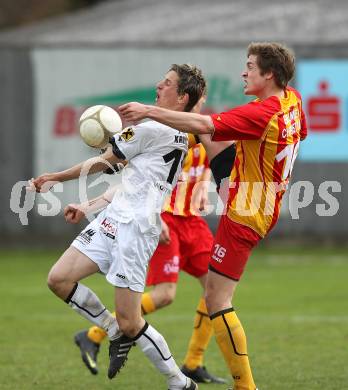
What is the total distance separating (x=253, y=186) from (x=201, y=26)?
13.9 metres

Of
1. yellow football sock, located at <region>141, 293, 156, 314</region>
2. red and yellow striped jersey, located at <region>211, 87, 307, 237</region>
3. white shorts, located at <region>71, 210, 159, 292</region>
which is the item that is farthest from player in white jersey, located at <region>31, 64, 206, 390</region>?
yellow football sock, located at <region>141, 293, 156, 314</region>

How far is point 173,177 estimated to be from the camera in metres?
7.23

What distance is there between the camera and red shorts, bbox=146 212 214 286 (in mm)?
8758

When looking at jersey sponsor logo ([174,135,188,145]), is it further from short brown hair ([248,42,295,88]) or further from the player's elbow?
short brown hair ([248,42,295,88])

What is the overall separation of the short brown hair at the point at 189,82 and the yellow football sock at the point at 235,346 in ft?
4.73

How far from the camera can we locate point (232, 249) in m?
7.18

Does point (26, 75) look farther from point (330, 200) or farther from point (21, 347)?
point (21, 347)

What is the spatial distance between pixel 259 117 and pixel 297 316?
17.9 feet

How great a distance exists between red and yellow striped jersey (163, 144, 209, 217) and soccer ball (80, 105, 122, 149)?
1921 mm

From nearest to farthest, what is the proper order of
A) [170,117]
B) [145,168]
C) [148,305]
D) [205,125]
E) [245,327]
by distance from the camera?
[170,117], [205,125], [145,168], [148,305], [245,327]

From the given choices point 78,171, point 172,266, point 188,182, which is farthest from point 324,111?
point 78,171

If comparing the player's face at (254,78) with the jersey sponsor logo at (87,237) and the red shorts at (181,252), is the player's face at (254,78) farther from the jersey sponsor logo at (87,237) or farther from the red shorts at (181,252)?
the red shorts at (181,252)

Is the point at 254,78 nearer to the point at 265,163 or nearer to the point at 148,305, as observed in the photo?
the point at 265,163

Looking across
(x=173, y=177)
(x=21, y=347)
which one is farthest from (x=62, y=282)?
(x=21, y=347)
